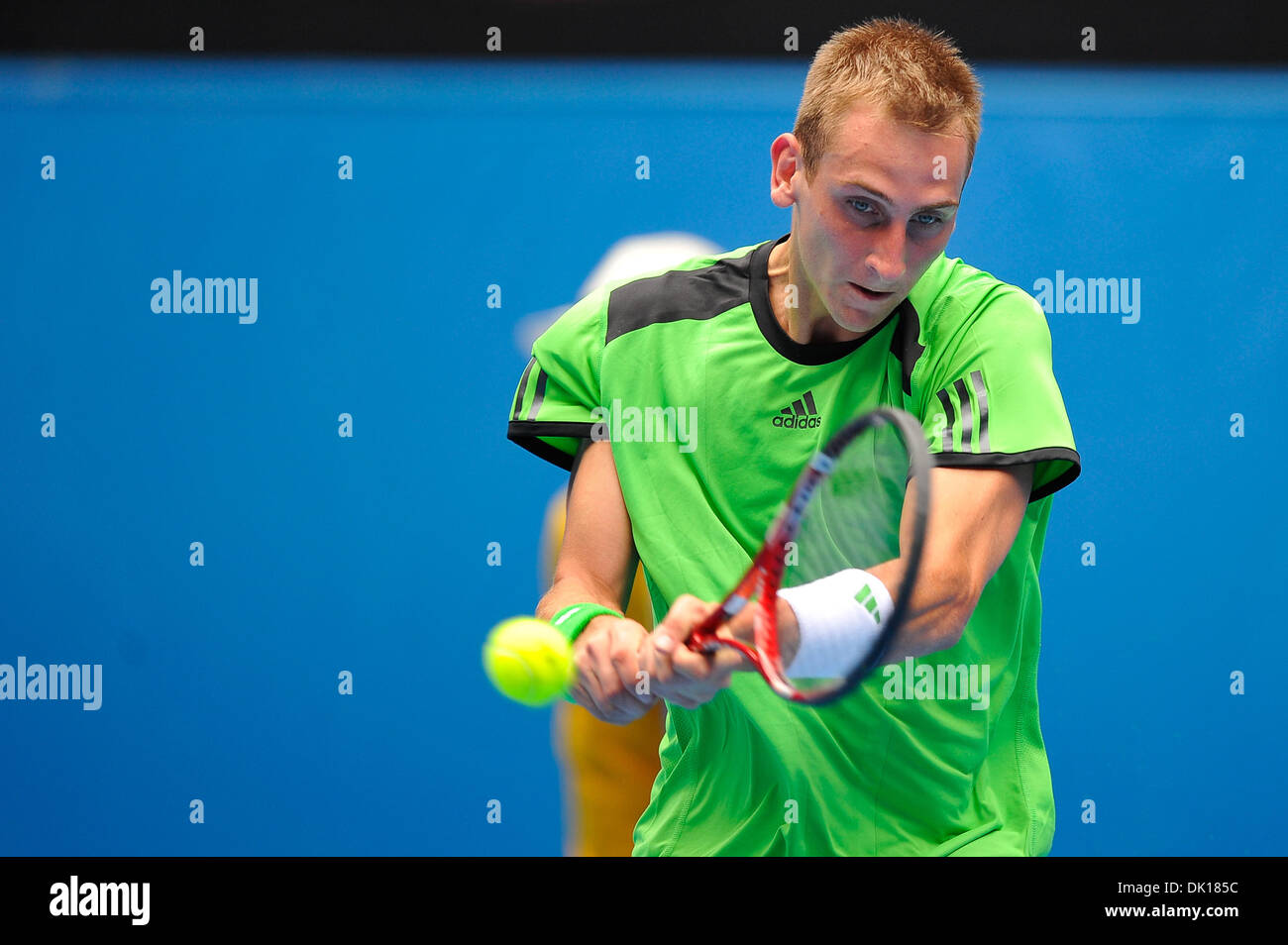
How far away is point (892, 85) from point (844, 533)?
21.1 inches

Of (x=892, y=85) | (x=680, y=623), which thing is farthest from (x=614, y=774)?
(x=892, y=85)

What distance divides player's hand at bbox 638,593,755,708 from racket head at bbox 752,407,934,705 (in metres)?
0.03

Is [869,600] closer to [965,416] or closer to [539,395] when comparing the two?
[965,416]

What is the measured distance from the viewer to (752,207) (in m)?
3.48

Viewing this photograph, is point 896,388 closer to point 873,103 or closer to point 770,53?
point 873,103

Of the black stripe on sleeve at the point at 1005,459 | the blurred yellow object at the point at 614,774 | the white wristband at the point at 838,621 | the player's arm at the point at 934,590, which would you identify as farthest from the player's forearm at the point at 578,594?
the blurred yellow object at the point at 614,774

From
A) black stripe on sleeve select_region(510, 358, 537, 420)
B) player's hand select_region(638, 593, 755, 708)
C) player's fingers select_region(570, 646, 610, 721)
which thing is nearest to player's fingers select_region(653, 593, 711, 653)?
player's hand select_region(638, 593, 755, 708)

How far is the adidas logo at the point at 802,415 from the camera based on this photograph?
63.2 inches

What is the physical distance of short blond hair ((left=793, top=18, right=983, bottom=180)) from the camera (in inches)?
58.3

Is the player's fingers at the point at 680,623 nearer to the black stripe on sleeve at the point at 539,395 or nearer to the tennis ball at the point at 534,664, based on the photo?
the tennis ball at the point at 534,664

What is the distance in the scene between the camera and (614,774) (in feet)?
8.03

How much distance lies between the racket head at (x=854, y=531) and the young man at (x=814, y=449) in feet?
0.14

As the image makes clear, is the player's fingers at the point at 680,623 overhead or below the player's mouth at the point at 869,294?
below

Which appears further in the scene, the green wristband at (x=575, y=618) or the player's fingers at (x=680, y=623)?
the green wristband at (x=575, y=618)
